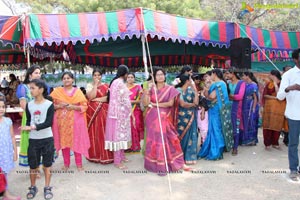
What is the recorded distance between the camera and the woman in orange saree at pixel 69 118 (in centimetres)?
384

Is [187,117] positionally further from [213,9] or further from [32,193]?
[213,9]

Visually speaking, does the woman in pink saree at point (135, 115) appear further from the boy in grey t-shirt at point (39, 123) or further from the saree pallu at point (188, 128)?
the boy in grey t-shirt at point (39, 123)

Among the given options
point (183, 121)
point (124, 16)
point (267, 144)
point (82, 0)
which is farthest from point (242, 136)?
point (82, 0)

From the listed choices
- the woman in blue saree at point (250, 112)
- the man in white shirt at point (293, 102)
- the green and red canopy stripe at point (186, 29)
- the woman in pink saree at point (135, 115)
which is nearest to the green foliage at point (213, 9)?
the green and red canopy stripe at point (186, 29)

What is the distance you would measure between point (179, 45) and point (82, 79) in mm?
3574

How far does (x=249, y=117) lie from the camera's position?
17.1 feet

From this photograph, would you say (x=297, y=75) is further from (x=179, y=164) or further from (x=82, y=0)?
(x=82, y=0)

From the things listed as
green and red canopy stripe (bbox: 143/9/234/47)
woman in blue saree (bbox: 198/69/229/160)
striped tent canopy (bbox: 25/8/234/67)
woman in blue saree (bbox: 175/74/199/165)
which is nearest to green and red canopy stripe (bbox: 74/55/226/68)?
green and red canopy stripe (bbox: 143/9/234/47)

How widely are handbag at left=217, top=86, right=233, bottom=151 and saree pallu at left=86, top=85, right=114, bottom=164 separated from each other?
5.69 ft

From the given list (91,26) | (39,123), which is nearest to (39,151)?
(39,123)

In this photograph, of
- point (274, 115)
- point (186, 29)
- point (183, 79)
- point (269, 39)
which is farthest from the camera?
point (269, 39)

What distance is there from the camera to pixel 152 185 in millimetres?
3512

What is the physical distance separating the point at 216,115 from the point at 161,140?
42.0 inches

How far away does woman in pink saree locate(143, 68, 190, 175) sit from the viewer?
12.6 feet
